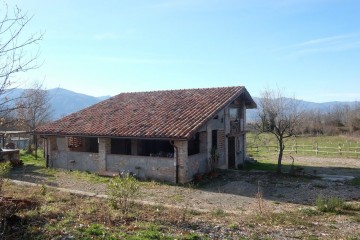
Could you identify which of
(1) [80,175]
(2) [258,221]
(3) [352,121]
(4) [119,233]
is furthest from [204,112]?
(3) [352,121]

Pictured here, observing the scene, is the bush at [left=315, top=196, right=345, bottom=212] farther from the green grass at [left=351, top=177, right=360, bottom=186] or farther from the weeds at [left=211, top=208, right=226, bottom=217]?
the green grass at [left=351, top=177, right=360, bottom=186]

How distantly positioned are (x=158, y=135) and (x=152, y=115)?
124 inches

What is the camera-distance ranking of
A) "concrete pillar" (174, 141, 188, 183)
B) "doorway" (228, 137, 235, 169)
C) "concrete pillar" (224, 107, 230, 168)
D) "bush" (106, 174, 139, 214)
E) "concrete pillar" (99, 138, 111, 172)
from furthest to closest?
"doorway" (228, 137, 235, 169) < "concrete pillar" (224, 107, 230, 168) < "concrete pillar" (99, 138, 111, 172) < "concrete pillar" (174, 141, 188, 183) < "bush" (106, 174, 139, 214)

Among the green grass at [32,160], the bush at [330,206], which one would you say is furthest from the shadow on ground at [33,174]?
the bush at [330,206]

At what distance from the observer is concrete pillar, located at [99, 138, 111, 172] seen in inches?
726

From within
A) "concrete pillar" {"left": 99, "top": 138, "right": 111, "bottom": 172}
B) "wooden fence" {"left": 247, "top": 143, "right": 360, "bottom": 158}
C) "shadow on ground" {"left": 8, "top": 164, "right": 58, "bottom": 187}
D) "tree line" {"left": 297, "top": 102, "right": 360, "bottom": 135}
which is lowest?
"shadow on ground" {"left": 8, "top": 164, "right": 58, "bottom": 187}

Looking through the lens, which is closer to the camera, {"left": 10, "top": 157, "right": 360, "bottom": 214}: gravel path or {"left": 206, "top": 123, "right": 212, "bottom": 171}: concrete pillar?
{"left": 10, "top": 157, "right": 360, "bottom": 214}: gravel path

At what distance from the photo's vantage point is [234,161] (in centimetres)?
2128

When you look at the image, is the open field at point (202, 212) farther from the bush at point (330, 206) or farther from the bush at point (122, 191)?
the bush at point (122, 191)

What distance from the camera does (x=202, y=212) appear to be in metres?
10.6

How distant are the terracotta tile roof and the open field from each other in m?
2.45

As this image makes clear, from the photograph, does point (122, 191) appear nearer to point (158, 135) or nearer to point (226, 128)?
point (158, 135)

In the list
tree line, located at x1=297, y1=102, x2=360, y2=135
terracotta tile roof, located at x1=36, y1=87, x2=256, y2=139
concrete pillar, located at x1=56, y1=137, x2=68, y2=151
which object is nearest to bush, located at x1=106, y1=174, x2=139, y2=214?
terracotta tile roof, located at x1=36, y1=87, x2=256, y2=139

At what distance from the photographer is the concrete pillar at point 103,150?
1844 cm
